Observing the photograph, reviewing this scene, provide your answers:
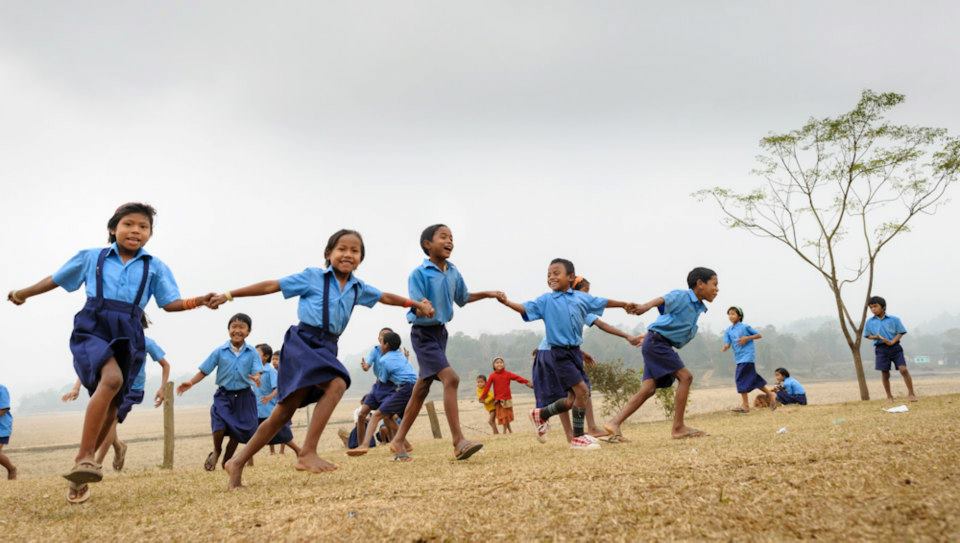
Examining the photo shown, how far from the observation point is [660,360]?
6699mm

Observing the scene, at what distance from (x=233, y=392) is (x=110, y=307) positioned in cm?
369

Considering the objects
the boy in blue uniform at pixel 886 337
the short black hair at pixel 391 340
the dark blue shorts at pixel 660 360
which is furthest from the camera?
the boy in blue uniform at pixel 886 337

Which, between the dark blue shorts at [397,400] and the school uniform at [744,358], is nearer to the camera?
the dark blue shorts at [397,400]

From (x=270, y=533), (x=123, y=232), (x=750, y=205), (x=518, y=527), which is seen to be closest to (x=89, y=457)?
(x=123, y=232)

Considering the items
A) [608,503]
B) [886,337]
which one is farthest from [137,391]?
[886,337]

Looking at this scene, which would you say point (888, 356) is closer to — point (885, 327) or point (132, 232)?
point (885, 327)

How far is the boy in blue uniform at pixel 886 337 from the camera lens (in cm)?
1209

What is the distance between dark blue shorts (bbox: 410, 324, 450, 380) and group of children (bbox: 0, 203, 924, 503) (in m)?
0.01

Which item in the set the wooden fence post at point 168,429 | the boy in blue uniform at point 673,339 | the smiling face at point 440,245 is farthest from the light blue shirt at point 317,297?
the wooden fence post at point 168,429

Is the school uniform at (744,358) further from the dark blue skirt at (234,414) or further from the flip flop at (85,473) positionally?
the flip flop at (85,473)

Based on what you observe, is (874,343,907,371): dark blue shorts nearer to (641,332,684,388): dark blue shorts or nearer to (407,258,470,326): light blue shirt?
(641,332,684,388): dark blue shorts

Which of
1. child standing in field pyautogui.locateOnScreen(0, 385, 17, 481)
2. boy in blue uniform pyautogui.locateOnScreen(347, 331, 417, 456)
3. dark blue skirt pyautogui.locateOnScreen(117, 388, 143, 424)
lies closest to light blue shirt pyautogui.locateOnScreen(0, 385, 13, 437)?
child standing in field pyautogui.locateOnScreen(0, 385, 17, 481)

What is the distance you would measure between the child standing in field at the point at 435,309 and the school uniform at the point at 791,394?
1092 centimetres

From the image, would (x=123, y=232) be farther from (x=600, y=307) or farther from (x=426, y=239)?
(x=600, y=307)
